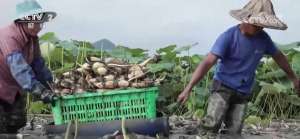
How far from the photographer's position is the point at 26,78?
6.01 metres

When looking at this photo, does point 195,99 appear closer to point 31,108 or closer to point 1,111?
point 31,108

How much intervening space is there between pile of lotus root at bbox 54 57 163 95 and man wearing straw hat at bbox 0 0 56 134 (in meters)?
0.24

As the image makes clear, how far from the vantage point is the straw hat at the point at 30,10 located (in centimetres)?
626

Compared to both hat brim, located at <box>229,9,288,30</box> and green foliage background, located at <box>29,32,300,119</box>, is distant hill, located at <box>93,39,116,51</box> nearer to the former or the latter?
green foliage background, located at <box>29,32,300,119</box>

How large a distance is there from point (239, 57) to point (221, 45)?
253 millimetres

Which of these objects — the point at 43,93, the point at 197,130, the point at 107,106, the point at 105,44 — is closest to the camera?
the point at 43,93

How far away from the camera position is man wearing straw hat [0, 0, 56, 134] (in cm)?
602

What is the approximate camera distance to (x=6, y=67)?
21.2 feet

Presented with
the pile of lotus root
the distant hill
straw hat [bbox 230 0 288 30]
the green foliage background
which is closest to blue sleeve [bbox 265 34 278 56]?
straw hat [bbox 230 0 288 30]

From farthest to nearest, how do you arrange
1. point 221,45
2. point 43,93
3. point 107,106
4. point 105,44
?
point 105,44 < point 221,45 < point 107,106 < point 43,93

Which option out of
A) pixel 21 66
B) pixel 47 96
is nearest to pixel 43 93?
pixel 47 96

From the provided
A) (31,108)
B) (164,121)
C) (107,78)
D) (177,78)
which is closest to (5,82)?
(107,78)

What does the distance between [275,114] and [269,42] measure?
132 inches

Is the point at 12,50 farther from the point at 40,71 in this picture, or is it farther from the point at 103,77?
the point at 103,77
